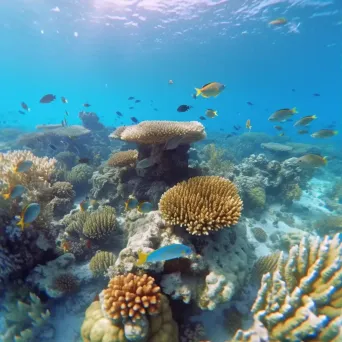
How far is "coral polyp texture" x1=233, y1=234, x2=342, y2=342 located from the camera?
286 cm

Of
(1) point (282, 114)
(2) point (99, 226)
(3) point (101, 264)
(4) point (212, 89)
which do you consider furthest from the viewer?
(1) point (282, 114)

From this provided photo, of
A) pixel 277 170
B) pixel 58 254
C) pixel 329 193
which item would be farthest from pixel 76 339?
pixel 329 193

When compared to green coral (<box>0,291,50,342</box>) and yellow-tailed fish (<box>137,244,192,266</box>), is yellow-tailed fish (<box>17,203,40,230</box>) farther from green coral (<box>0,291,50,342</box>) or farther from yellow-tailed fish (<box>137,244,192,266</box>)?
yellow-tailed fish (<box>137,244,192,266</box>)

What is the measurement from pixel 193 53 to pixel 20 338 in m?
48.8

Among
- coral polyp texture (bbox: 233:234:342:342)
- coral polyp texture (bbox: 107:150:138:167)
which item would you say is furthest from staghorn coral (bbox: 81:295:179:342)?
coral polyp texture (bbox: 107:150:138:167)

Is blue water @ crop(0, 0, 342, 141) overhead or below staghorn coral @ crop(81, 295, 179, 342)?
overhead

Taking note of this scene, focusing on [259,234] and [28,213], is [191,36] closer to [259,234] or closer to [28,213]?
[259,234]

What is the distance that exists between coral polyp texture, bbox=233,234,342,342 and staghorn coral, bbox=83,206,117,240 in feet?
12.1

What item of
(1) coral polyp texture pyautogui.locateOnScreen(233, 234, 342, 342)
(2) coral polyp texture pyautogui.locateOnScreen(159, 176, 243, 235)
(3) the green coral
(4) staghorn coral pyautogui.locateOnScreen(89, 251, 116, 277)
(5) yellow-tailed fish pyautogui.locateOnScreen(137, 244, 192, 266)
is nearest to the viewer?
(5) yellow-tailed fish pyautogui.locateOnScreen(137, 244, 192, 266)

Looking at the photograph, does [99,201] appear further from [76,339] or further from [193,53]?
[193,53]

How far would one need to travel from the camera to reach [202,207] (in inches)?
159

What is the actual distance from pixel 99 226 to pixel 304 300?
4438 mm

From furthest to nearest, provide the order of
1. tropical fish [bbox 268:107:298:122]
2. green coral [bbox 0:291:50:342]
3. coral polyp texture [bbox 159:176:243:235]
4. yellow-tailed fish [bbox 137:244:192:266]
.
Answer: tropical fish [bbox 268:107:298:122], green coral [bbox 0:291:50:342], coral polyp texture [bbox 159:176:243:235], yellow-tailed fish [bbox 137:244:192:266]

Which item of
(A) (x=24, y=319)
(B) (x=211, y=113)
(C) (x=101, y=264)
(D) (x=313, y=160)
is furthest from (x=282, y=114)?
(A) (x=24, y=319)
